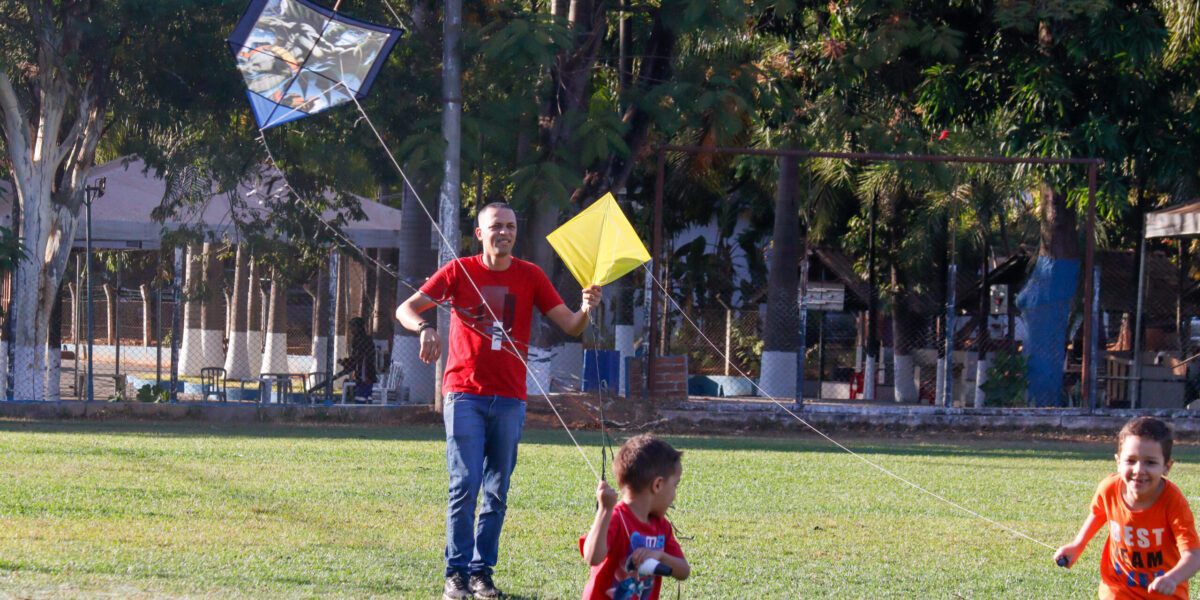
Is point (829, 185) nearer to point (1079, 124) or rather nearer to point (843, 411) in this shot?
point (1079, 124)

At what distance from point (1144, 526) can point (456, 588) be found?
270 centimetres

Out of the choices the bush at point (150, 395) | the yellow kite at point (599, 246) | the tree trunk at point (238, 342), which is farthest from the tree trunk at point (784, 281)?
the yellow kite at point (599, 246)

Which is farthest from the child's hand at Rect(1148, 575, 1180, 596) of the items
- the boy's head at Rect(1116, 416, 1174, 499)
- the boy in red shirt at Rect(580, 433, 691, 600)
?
the boy in red shirt at Rect(580, 433, 691, 600)

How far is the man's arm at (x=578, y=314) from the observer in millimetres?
5727

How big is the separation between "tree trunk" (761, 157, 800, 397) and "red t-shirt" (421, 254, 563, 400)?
1709cm

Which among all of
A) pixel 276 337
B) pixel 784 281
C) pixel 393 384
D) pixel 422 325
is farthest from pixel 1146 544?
pixel 276 337

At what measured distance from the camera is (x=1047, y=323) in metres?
18.4

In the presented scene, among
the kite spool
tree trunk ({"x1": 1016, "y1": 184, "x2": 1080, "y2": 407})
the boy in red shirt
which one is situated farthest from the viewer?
tree trunk ({"x1": 1016, "y1": 184, "x2": 1080, "y2": 407})

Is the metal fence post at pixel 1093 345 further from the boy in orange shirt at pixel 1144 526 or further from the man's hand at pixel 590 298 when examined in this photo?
the boy in orange shirt at pixel 1144 526

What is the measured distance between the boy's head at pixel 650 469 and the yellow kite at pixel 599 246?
2067 millimetres

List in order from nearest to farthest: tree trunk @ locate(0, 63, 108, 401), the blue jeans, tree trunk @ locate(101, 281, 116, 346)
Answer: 1. the blue jeans
2. tree trunk @ locate(0, 63, 108, 401)
3. tree trunk @ locate(101, 281, 116, 346)

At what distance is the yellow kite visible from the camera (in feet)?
19.8

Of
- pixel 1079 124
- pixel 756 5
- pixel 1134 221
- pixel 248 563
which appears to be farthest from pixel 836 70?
pixel 248 563

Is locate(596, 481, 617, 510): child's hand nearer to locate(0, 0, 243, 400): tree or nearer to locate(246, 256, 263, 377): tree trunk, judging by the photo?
locate(0, 0, 243, 400): tree
